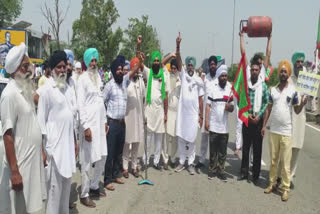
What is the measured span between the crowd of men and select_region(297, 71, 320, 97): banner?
0.43 feet

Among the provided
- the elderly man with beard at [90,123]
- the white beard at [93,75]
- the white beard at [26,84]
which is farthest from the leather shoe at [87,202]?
the white beard at [26,84]

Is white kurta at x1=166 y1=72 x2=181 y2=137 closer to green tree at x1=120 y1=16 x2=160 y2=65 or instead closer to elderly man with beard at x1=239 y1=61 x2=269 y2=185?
elderly man with beard at x1=239 y1=61 x2=269 y2=185

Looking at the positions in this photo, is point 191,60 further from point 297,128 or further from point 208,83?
point 297,128

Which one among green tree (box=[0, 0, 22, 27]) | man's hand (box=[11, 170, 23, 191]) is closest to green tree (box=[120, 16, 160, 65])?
green tree (box=[0, 0, 22, 27])

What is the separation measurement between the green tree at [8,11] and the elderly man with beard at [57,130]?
4463 cm

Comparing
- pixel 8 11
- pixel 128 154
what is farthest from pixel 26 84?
pixel 8 11

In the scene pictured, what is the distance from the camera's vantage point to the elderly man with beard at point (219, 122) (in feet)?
18.8

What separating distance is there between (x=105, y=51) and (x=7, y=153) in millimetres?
27665

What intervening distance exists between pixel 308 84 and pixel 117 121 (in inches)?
126

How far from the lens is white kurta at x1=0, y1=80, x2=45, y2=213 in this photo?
9.31 ft

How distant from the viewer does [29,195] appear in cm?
300

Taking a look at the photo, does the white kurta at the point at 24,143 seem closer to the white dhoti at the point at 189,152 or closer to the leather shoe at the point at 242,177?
the white dhoti at the point at 189,152

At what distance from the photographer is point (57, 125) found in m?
3.41

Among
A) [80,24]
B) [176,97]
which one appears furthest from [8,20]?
[176,97]
